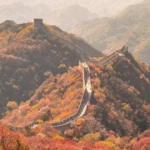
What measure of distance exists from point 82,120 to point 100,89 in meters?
29.0

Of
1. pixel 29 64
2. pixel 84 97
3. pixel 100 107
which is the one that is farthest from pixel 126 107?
pixel 29 64

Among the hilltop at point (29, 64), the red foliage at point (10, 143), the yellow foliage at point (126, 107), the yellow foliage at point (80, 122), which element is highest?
the hilltop at point (29, 64)

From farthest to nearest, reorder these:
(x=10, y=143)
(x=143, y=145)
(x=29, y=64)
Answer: (x=29, y=64) → (x=143, y=145) → (x=10, y=143)

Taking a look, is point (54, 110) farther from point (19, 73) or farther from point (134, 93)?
point (19, 73)

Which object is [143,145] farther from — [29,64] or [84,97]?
[29,64]

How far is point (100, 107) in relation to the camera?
372 feet

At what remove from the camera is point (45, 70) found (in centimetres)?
19162

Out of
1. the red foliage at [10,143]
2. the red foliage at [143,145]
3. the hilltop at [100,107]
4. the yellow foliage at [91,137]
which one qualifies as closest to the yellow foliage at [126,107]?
the hilltop at [100,107]

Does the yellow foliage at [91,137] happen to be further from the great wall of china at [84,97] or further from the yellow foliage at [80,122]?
the great wall of china at [84,97]

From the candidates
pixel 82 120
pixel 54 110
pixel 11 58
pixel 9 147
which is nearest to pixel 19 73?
pixel 11 58

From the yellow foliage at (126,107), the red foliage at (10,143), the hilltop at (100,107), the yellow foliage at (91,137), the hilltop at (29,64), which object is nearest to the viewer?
the red foliage at (10,143)

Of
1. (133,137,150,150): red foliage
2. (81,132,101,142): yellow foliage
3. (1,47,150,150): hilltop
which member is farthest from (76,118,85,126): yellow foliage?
(133,137,150,150): red foliage

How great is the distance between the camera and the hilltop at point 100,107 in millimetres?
95312

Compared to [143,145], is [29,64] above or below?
above
